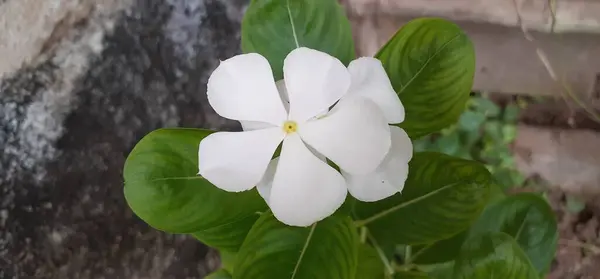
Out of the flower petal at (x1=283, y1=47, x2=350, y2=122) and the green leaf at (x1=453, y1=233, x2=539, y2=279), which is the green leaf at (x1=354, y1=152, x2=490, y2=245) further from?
the flower petal at (x1=283, y1=47, x2=350, y2=122)

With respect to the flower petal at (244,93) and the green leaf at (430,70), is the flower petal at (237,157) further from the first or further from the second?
the green leaf at (430,70)

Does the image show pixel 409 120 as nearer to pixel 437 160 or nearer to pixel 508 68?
pixel 437 160

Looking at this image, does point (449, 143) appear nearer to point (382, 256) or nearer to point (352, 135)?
point (382, 256)

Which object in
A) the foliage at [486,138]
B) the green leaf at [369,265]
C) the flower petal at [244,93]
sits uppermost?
the flower petal at [244,93]

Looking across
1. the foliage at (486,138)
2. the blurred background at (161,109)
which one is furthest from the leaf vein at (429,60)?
the foliage at (486,138)

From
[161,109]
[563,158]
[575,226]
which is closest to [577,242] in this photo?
[575,226]

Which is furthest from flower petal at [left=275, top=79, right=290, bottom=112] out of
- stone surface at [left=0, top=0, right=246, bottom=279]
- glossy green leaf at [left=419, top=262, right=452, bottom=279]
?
stone surface at [left=0, top=0, right=246, bottom=279]
